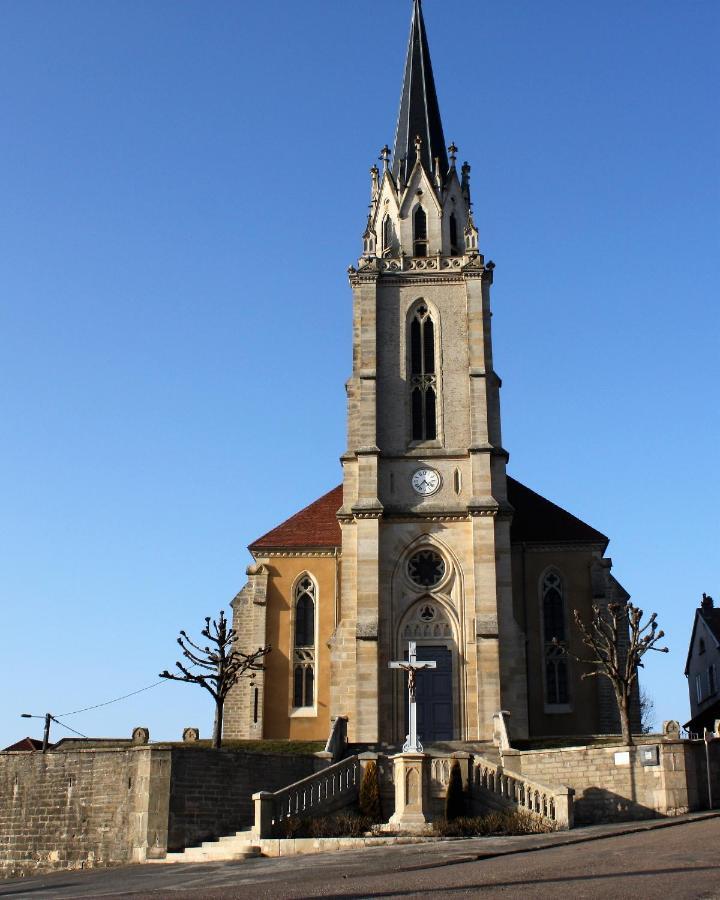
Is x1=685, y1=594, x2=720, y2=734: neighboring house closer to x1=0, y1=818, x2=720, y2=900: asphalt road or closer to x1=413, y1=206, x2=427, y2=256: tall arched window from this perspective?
x1=413, y1=206, x2=427, y2=256: tall arched window

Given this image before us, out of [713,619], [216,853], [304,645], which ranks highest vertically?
[713,619]

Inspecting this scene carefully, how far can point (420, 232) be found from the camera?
4284 cm

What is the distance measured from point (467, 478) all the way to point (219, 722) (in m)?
12.5

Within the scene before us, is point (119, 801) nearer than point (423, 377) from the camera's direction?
Yes

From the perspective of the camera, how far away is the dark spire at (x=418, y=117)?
146 feet

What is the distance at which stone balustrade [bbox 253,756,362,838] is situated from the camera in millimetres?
24281

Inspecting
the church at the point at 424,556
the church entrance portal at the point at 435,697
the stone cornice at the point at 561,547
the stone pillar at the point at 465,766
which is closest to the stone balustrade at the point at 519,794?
the stone pillar at the point at 465,766

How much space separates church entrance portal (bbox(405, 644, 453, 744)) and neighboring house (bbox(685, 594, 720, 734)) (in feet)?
58.9

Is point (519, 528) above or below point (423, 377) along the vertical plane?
below

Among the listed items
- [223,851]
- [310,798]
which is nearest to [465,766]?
[310,798]

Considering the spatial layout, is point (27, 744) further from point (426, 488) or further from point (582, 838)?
point (582, 838)

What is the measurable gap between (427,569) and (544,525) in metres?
6.09

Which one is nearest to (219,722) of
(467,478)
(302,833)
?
(302,833)

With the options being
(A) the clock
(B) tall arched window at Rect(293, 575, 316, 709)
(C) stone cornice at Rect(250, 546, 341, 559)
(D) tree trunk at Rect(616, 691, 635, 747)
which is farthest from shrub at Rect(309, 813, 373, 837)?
(C) stone cornice at Rect(250, 546, 341, 559)
